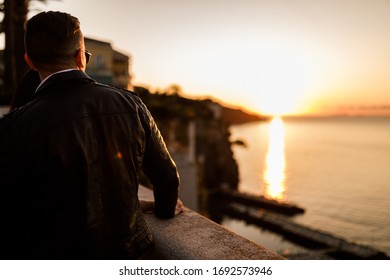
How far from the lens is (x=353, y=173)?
63188 mm

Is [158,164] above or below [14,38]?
below

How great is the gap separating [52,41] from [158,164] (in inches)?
30.6

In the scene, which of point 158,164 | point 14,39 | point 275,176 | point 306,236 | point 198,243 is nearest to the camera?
point 158,164

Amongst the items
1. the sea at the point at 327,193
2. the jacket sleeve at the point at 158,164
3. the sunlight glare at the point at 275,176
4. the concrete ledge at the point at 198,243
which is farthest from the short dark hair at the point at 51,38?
the sunlight glare at the point at 275,176

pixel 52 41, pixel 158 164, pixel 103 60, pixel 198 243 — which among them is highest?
pixel 103 60

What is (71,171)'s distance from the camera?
49.4 inches

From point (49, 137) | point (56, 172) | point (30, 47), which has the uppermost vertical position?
point (30, 47)

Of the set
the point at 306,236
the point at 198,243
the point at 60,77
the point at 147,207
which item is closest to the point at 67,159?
the point at 60,77

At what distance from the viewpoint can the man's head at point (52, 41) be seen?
1350mm

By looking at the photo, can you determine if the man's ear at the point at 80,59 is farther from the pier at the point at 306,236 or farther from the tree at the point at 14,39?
the pier at the point at 306,236

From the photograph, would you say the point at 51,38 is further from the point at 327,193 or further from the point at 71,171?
the point at 327,193
